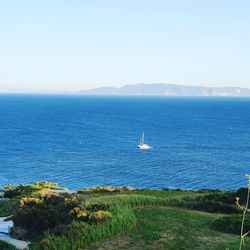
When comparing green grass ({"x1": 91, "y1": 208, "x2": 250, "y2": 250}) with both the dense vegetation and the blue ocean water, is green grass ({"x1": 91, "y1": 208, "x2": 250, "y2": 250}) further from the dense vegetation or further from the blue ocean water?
the blue ocean water

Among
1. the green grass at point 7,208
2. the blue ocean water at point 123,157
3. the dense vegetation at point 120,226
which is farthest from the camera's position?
the blue ocean water at point 123,157

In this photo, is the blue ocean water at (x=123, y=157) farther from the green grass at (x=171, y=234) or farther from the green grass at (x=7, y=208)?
the green grass at (x=171, y=234)

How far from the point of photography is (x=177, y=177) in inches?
2970

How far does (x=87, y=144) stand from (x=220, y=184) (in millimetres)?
51364

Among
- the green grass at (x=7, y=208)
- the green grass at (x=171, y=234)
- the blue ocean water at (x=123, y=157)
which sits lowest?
the blue ocean water at (x=123, y=157)

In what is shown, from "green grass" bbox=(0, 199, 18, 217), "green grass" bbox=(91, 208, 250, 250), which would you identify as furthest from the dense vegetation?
"green grass" bbox=(0, 199, 18, 217)

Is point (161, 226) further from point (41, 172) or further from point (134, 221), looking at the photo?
point (41, 172)

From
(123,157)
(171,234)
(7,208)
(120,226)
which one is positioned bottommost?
(123,157)

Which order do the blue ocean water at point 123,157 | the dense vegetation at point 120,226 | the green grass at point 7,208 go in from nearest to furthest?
1. the dense vegetation at point 120,226
2. the green grass at point 7,208
3. the blue ocean water at point 123,157

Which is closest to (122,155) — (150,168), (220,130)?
(150,168)

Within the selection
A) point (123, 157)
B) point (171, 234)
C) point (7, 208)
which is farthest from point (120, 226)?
point (123, 157)

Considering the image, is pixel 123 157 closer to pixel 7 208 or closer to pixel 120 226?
pixel 7 208

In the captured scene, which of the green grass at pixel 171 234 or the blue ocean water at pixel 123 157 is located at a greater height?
the green grass at pixel 171 234

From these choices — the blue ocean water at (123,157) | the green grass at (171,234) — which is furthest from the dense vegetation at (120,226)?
the blue ocean water at (123,157)
